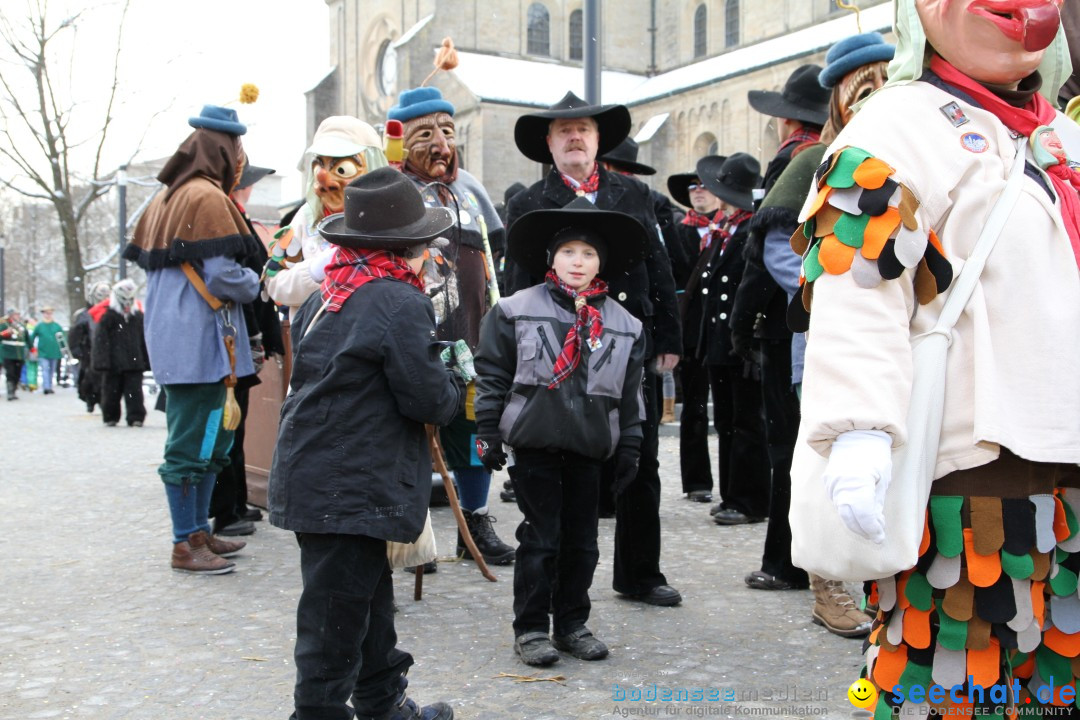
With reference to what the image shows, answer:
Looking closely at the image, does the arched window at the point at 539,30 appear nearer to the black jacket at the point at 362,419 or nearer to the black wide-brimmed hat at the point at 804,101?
the black wide-brimmed hat at the point at 804,101

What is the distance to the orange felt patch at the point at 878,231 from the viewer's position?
2344 millimetres

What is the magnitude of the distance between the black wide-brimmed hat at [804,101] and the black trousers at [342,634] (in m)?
3.03

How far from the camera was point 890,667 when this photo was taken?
8.11 feet

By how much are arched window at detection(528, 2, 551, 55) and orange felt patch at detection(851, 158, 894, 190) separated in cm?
4330

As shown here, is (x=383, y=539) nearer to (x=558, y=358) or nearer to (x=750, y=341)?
(x=558, y=358)

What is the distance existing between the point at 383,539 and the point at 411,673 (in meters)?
1.01

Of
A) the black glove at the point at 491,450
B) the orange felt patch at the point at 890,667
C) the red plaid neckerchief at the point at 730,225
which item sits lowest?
the orange felt patch at the point at 890,667

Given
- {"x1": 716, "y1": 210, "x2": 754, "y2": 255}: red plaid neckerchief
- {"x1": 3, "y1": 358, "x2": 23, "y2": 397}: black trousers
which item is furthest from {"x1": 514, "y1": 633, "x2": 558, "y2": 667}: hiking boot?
{"x1": 3, "y1": 358, "x2": 23, "y2": 397}: black trousers

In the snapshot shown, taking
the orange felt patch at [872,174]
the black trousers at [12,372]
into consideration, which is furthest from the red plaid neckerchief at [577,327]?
the black trousers at [12,372]

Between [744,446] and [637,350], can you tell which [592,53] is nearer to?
[744,446]

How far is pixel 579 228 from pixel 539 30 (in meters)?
41.4

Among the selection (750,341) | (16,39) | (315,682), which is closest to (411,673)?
(315,682)

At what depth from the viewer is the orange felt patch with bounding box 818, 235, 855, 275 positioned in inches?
94.1

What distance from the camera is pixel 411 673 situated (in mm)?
4301
